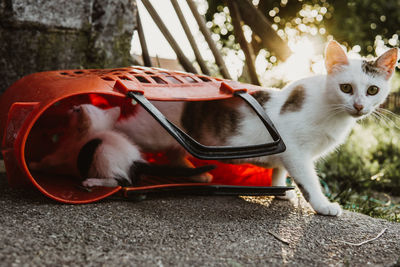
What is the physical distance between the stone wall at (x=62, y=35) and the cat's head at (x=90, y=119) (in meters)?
0.52

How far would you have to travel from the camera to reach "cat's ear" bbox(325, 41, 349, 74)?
1.51 m

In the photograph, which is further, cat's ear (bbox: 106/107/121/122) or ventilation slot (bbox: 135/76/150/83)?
cat's ear (bbox: 106/107/121/122)

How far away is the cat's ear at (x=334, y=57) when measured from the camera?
4.96ft

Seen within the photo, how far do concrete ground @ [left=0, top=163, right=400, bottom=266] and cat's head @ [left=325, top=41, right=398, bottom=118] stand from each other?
0.45 metres

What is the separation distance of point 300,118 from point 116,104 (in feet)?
2.83

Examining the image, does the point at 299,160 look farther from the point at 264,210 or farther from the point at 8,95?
the point at 8,95

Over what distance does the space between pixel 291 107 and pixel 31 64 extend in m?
1.39

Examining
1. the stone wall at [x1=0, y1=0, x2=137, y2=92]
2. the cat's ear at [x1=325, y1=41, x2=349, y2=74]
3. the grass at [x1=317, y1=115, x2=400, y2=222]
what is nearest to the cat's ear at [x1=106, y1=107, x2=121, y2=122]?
the stone wall at [x1=0, y1=0, x2=137, y2=92]

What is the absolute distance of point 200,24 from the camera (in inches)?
89.3

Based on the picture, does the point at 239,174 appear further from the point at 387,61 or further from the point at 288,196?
the point at 387,61

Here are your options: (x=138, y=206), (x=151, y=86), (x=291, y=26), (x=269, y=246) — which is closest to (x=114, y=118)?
(x=151, y=86)

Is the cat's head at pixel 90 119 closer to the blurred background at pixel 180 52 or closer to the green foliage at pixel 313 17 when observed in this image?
the blurred background at pixel 180 52

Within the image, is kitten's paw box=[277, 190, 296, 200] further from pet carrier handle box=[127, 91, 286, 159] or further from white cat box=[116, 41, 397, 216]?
pet carrier handle box=[127, 91, 286, 159]

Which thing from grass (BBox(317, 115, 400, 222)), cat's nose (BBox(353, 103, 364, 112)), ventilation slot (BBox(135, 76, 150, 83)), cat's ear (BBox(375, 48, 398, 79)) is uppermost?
cat's ear (BBox(375, 48, 398, 79))
